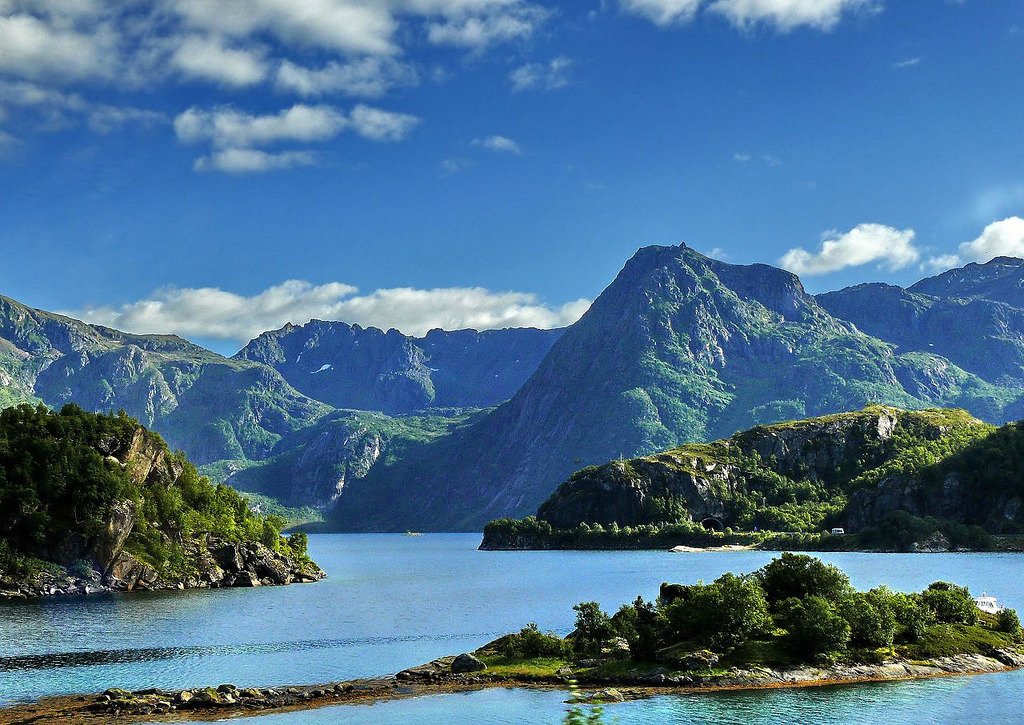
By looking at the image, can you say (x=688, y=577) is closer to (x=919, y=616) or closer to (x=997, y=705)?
(x=919, y=616)

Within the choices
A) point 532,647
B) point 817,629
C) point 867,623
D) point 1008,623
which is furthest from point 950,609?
point 532,647

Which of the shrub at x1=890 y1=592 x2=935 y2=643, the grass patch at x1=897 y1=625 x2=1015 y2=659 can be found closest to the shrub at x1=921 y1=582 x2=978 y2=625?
the grass patch at x1=897 y1=625 x2=1015 y2=659

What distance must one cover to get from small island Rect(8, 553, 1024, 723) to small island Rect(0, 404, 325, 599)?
335 feet

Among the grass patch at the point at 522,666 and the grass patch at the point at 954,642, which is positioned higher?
the grass patch at the point at 954,642

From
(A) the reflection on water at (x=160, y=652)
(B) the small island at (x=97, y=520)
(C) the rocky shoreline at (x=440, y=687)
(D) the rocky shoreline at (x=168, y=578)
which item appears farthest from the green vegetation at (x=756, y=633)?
Result: (B) the small island at (x=97, y=520)

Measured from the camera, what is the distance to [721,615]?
78.2 m

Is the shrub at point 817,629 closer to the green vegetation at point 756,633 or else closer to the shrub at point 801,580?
the green vegetation at point 756,633

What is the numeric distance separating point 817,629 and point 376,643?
153 ft

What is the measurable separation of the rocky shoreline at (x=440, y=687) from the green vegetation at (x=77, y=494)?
4026 inches

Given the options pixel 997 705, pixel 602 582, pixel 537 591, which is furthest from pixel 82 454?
pixel 997 705

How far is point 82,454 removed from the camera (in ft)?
575

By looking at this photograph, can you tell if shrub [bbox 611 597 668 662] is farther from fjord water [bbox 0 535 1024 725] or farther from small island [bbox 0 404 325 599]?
small island [bbox 0 404 325 599]

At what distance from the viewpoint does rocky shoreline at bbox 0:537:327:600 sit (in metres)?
159

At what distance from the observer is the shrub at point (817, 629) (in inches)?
3046
